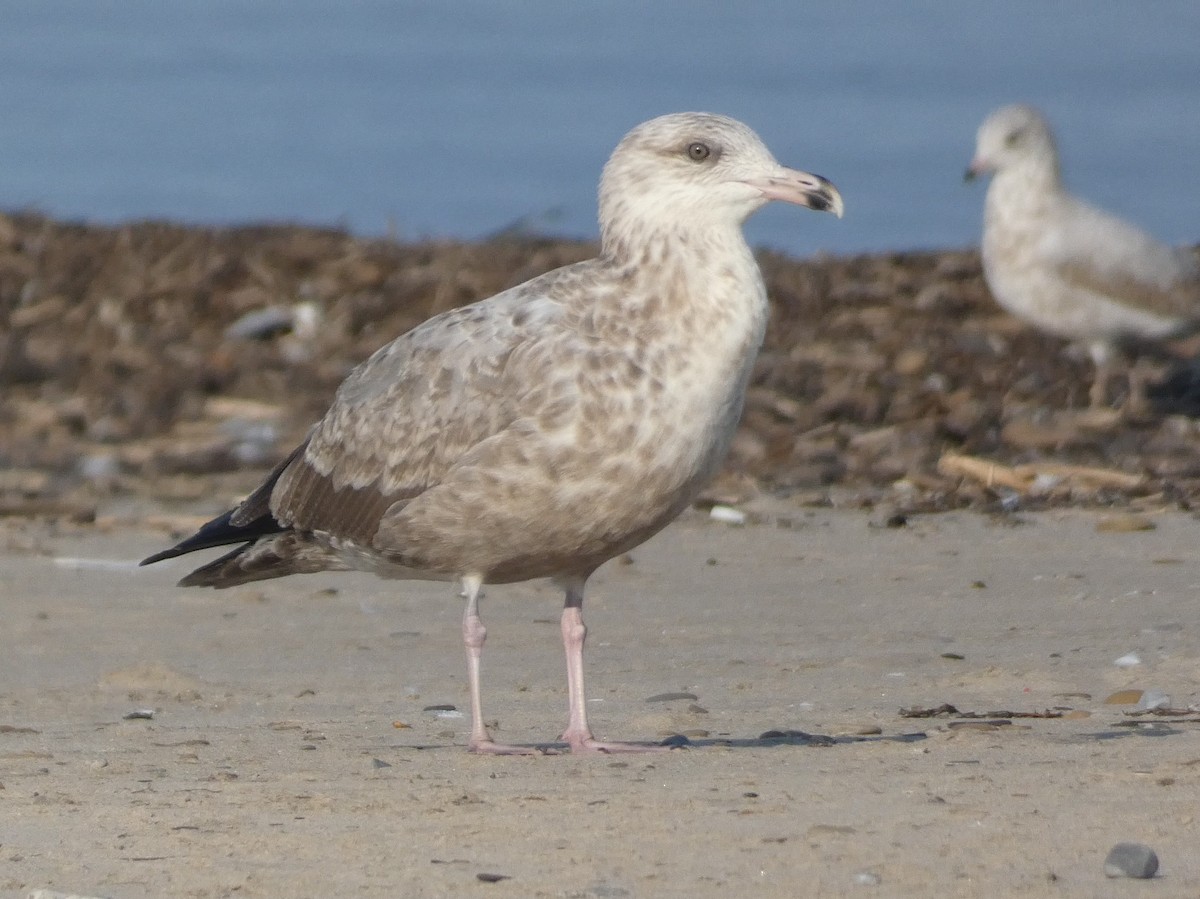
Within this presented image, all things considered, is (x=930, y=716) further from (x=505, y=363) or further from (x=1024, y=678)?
(x=505, y=363)

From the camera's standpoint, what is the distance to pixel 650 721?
22.0 feet

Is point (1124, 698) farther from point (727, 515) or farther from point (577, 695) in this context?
point (727, 515)

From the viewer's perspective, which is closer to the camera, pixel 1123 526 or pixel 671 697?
pixel 671 697

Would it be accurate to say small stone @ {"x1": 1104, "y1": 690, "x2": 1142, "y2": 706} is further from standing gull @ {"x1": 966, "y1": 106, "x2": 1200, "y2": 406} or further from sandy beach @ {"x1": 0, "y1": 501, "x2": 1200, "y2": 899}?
standing gull @ {"x1": 966, "y1": 106, "x2": 1200, "y2": 406}

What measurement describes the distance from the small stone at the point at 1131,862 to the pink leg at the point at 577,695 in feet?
6.12

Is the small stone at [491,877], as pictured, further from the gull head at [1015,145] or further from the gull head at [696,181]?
the gull head at [1015,145]

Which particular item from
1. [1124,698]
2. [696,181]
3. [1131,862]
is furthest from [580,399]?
[1131,862]

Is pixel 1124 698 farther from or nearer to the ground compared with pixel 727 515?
nearer to the ground

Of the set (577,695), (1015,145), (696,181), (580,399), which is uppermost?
(1015,145)

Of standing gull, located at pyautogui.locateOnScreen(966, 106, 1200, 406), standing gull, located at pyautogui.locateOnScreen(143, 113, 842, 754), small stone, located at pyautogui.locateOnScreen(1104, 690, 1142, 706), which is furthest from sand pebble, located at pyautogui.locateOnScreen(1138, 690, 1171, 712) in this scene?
standing gull, located at pyautogui.locateOnScreen(966, 106, 1200, 406)

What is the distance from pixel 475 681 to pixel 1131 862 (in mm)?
2441

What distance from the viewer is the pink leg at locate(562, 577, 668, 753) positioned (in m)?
6.11

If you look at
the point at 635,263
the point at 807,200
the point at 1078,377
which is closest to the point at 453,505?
the point at 635,263

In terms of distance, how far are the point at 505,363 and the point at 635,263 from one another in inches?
17.1
